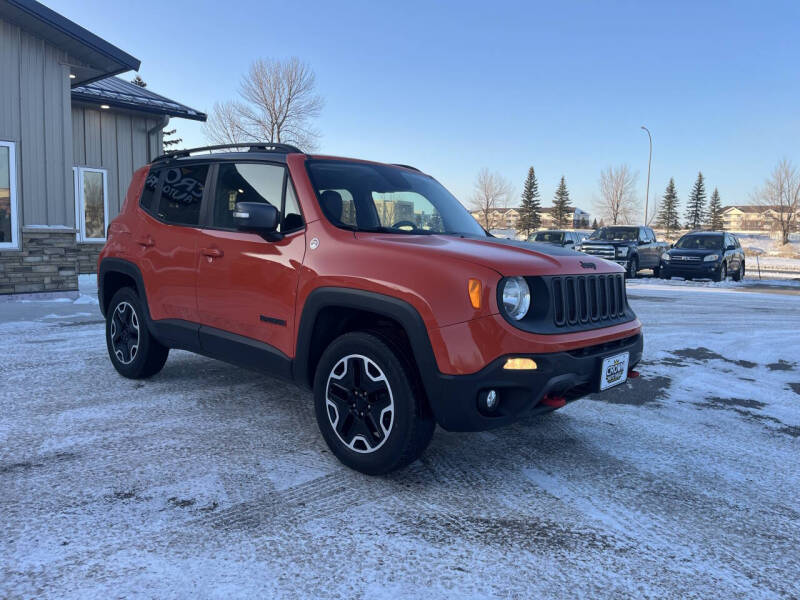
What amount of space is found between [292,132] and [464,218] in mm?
37222

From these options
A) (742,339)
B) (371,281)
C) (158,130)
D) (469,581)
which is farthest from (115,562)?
(158,130)

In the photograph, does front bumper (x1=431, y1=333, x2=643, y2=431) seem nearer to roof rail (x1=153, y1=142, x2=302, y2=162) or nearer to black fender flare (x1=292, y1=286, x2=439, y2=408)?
black fender flare (x1=292, y1=286, x2=439, y2=408)

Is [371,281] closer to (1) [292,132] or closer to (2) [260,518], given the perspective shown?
(2) [260,518]

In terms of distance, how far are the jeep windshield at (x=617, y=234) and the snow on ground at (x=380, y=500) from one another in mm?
16758

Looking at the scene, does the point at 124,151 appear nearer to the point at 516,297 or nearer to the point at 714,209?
the point at 516,297

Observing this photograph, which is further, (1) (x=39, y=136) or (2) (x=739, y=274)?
(2) (x=739, y=274)

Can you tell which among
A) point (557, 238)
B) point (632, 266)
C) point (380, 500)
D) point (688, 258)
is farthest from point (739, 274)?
point (380, 500)

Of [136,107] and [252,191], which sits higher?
[136,107]

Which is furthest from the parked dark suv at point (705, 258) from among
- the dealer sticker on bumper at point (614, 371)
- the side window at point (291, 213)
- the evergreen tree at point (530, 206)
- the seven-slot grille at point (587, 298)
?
the evergreen tree at point (530, 206)

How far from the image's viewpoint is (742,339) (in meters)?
8.05

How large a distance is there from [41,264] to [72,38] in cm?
379

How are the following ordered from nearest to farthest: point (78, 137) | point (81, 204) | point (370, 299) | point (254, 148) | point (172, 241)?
point (370, 299) < point (254, 148) < point (172, 241) < point (78, 137) < point (81, 204)

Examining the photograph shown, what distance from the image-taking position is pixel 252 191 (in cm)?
414

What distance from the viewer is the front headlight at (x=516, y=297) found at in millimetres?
2994
